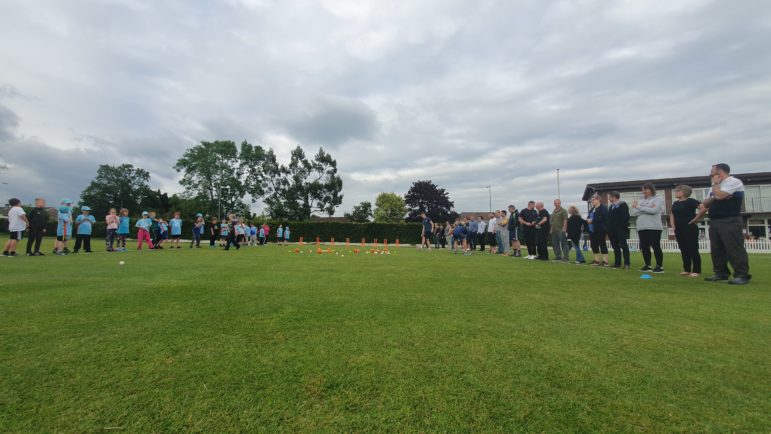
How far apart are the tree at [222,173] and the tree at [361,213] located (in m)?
16.5

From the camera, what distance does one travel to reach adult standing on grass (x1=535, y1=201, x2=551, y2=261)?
447 inches

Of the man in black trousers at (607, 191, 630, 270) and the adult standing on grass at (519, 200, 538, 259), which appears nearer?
the man in black trousers at (607, 191, 630, 270)

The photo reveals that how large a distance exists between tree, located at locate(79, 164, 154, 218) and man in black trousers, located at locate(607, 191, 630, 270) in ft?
283

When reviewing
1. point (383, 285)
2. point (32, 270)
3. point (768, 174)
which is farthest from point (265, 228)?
point (768, 174)

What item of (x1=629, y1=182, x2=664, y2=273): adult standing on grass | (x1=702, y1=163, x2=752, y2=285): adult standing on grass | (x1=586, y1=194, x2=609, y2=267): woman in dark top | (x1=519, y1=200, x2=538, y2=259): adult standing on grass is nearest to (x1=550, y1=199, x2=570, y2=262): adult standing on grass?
(x1=519, y1=200, x2=538, y2=259): adult standing on grass

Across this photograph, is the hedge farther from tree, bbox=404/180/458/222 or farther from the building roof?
tree, bbox=404/180/458/222

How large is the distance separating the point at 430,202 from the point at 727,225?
59848 mm

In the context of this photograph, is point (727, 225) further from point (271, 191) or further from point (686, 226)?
point (271, 191)

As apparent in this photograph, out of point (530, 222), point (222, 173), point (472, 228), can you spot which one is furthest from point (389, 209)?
point (530, 222)

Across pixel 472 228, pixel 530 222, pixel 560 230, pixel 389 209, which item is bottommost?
pixel 560 230

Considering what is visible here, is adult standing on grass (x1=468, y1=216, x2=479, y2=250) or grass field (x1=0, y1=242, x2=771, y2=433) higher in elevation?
adult standing on grass (x1=468, y1=216, x2=479, y2=250)

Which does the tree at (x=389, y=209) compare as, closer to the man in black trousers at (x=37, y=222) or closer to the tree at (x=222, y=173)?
the tree at (x=222, y=173)

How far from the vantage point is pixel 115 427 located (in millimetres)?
1567

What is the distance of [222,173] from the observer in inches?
2260
